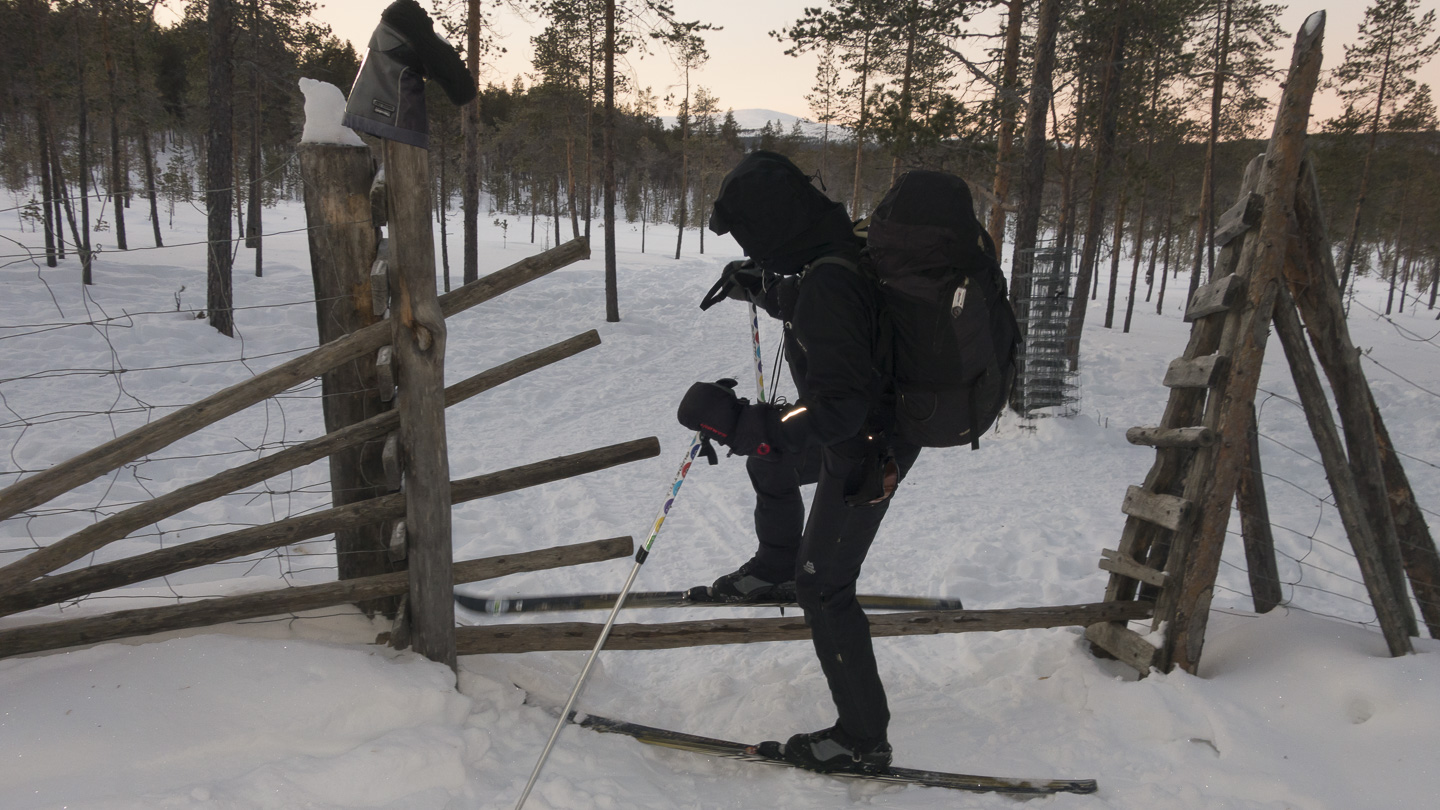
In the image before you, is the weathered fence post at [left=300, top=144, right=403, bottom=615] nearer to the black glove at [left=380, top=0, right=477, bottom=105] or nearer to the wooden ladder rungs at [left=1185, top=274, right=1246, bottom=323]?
the black glove at [left=380, top=0, right=477, bottom=105]

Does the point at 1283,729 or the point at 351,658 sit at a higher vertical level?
the point at 351,658

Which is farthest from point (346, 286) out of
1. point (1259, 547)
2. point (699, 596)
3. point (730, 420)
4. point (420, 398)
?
point (1259, 547)

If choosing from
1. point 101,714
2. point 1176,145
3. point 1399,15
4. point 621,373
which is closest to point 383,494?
point 101,714

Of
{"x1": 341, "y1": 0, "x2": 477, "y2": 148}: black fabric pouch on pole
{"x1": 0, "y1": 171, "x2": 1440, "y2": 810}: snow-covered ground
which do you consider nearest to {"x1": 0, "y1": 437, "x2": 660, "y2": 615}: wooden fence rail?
{"x1": 0, "y1": 171, "x2": 1440, "y2": 810}: snow-covered ground

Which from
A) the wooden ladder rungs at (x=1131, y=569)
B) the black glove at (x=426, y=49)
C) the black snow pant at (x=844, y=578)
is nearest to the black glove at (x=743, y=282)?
the black snow pant at (x=844, y=578)

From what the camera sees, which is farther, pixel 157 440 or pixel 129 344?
pixel 129 344

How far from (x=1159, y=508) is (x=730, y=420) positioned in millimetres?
2503

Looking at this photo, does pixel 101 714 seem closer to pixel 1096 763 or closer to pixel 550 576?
pixel 550 576

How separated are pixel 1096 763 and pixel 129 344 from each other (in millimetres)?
14342

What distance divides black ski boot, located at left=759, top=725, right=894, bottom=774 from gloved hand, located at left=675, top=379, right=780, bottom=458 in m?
1.27

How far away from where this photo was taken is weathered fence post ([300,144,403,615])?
3.08 m

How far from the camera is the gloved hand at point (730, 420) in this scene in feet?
9.54

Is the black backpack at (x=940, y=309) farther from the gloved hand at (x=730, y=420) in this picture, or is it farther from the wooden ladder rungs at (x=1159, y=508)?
the wooden ladder rungs at (x=1159, y=508)

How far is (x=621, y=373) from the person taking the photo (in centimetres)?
1390
